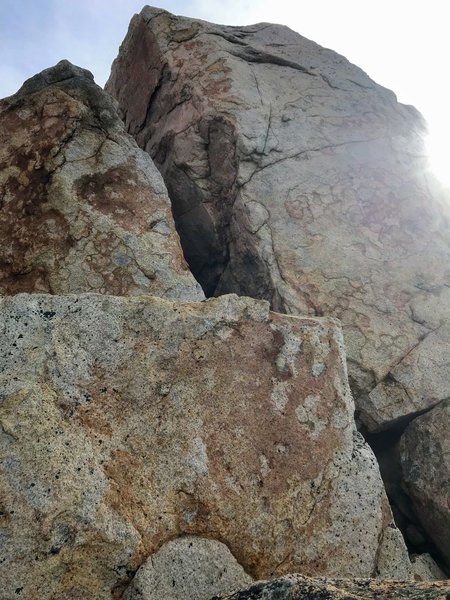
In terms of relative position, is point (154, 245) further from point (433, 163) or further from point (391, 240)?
point (433, 163)

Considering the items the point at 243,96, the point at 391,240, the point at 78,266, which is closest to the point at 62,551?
the point at 78,266

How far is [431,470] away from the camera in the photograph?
3.72 metres

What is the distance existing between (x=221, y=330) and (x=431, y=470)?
195 cm

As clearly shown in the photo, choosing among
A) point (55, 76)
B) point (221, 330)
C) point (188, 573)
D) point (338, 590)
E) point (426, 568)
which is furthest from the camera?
point (55, 76)

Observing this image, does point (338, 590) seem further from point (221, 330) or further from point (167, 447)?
point (221, 330)

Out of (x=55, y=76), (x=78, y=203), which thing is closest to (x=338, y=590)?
(x=78, y=203)

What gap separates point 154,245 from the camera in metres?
3.72

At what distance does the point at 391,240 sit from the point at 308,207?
744mm

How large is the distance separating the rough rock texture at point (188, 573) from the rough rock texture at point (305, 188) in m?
1.83

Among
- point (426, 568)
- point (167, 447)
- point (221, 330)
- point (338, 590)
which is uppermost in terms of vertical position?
point (221, 330)

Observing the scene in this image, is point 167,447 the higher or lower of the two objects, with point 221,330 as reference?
lower

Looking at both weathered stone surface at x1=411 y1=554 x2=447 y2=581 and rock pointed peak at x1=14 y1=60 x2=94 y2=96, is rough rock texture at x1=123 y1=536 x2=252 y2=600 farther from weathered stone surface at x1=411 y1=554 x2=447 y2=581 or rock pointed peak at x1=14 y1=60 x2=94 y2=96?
rock pointed peak at x1=14 y1=60 x2=94 y2=96

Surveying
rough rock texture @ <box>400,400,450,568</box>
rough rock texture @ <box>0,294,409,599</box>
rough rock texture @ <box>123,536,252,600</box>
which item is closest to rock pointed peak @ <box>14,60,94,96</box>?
rough rock texture @ <box>0,294,409,599</box>

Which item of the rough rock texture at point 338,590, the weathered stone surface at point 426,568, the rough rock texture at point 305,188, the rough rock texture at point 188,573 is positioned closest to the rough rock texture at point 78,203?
the rough rock texture at point 305,188
